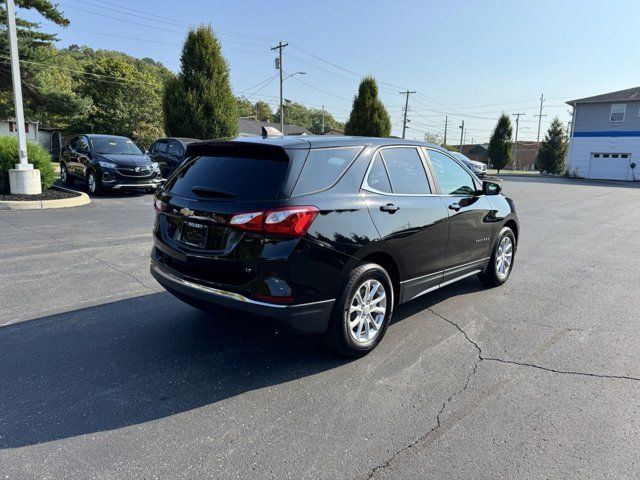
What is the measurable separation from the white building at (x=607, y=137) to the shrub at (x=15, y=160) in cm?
3909

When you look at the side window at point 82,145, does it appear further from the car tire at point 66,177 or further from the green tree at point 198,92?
the green tree at point 198,92

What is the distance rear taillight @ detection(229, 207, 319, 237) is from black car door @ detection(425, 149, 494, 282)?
1961mm

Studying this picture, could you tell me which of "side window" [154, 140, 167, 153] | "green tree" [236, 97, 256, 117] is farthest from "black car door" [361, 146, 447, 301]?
"green tree" [236, 97, 256, 117]

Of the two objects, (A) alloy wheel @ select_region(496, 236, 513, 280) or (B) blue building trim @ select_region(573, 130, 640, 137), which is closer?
(A) alloy wheel @ select_region(496, 236, 513, 280)

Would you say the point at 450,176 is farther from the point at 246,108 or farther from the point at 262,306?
the point at 246,108

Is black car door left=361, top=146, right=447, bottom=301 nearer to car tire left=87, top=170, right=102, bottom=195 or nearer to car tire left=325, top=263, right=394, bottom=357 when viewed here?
car tire left=325, top=263, right=394, bottom=357

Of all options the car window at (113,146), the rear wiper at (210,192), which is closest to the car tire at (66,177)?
the car window at (113,146)

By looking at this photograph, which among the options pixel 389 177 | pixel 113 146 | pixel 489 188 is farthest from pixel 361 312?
pixel 113 146

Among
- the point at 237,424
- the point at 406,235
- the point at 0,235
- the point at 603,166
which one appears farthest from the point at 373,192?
the point at 603,166

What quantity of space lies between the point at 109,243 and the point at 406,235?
18.4 feet

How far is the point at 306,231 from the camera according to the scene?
333 centimetres

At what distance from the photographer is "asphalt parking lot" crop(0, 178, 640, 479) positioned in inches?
Result: 103

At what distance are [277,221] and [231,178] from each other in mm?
628

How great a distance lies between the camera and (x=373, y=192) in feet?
12.8
